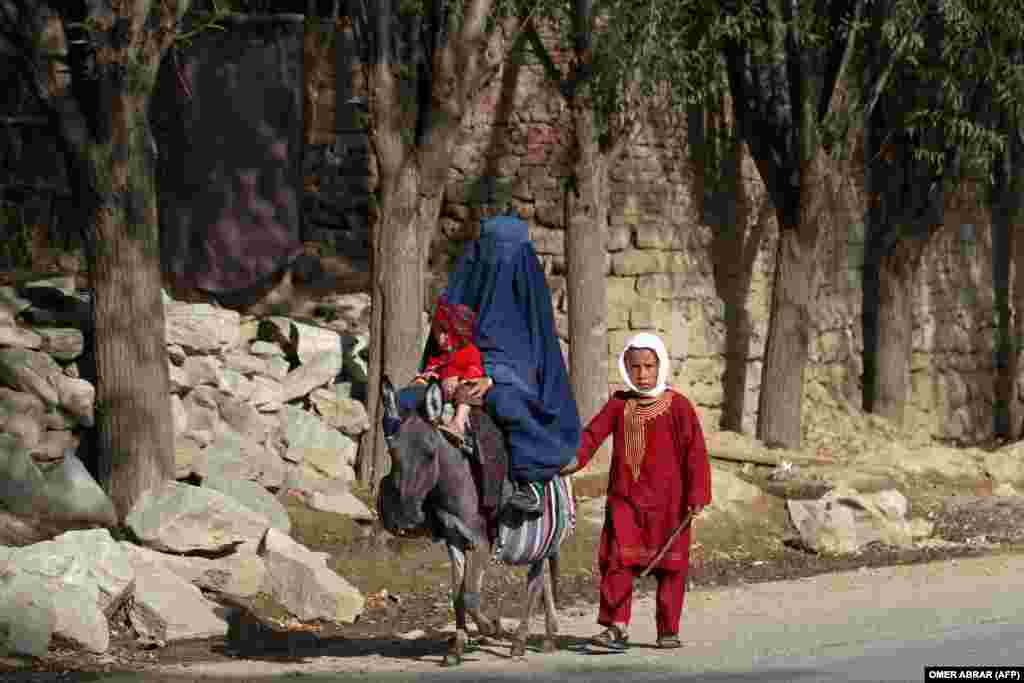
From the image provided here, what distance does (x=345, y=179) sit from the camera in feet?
61.7

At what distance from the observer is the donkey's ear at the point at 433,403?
9.35 metres

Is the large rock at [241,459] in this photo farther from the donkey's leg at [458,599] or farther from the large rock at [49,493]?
the donkey's leg at [458,599]

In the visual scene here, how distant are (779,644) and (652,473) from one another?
4.05 feet

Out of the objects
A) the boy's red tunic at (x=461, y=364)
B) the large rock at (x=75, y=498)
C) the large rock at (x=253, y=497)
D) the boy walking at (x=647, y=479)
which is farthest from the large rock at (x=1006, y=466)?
the boy's red tunic at (x=461, y=364)

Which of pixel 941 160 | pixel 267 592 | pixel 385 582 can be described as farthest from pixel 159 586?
pixel 941 160

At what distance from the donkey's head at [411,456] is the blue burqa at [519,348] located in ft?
1.07

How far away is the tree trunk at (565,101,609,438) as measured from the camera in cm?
1692

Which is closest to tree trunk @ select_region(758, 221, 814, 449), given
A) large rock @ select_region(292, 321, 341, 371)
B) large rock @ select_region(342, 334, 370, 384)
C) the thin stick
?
large rock @ select_region(342, 334, 370, 384)

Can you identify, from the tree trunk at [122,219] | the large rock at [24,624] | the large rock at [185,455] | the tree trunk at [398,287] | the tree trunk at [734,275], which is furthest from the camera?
the tree trunk at [734,275]

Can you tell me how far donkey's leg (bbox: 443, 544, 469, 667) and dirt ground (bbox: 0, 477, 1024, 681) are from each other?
4.18 feet

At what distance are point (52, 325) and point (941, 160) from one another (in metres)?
10.5

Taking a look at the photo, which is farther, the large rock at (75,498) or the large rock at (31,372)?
the large rock at (31,372)

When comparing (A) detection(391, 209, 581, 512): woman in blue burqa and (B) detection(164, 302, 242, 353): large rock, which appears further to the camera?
(B) detection(164, 302, 242, 353): large rock

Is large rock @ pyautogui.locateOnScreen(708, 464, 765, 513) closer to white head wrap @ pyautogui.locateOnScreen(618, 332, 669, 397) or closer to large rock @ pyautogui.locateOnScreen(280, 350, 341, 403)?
large rock @ pyautogui.locateOnScreen(280, 350, 341, 403)
